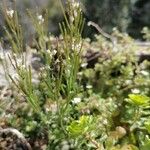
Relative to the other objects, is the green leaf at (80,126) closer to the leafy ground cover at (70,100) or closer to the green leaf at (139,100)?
the leafy ground cover at (70,100)

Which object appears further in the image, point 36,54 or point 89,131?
point 36,54

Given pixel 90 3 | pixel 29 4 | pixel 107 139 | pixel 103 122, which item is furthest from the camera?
pixel 90 3

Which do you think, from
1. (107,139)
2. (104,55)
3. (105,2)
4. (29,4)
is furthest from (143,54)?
(105,2)

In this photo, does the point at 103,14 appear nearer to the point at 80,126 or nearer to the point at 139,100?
the point at 139,100

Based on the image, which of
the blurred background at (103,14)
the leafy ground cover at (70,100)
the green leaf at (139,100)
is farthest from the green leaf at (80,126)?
the blurred background at (103,14)

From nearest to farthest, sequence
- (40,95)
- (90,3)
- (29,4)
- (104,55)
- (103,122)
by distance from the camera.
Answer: (103,122) < (40,95) < (104,55) < (29,4) < (90,3)

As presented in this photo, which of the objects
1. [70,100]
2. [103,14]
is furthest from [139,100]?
[103,14]

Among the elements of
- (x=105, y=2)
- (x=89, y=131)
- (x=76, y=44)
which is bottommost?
(x=105, y=2)

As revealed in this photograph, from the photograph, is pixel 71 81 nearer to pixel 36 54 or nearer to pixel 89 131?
pixel 89 131
